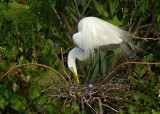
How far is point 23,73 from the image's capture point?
1767 millimetres

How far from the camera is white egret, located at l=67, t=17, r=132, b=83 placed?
7.95 ft

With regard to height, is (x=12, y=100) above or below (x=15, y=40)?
below

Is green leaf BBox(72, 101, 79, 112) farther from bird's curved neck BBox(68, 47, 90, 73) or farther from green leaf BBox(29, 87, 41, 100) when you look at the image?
bird's curved neck BBox(68, 47, 90, 73)

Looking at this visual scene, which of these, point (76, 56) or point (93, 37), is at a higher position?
point (93, 37)

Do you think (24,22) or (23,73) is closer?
(23,73)

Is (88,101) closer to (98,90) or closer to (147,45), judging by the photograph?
(98,90)

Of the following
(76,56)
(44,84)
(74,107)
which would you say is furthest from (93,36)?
(74,107)

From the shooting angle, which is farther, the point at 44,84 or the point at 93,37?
the point at 93,37

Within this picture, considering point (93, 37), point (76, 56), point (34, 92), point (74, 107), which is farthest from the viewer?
point (76, 56)

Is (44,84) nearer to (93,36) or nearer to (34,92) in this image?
(34,92)

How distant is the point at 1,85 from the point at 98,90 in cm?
51

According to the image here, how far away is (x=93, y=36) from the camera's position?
2.44m

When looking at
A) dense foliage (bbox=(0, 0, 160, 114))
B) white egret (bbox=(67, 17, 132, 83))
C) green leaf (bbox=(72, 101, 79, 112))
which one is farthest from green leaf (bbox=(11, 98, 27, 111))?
white egret (bbox=(67, 17, 132, 83))

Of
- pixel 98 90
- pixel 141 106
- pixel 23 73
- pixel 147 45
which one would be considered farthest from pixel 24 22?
pixel 147 45
